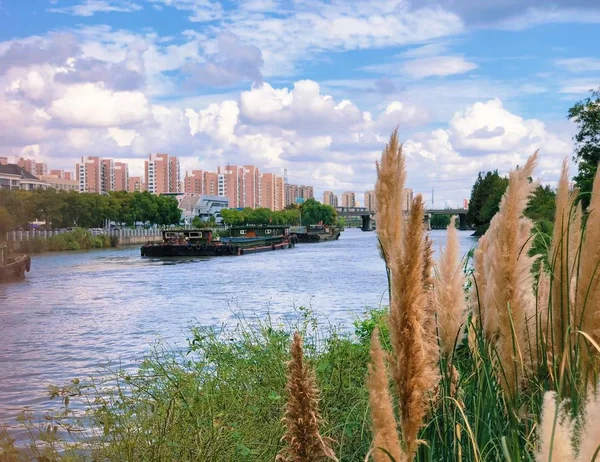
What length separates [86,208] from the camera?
204ft

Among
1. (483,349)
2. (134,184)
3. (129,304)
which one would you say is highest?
(134,184)

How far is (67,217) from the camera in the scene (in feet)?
196

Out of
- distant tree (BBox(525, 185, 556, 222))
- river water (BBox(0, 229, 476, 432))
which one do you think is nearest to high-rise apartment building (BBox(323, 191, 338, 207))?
river water (BBox(0, 229, 476, 432))

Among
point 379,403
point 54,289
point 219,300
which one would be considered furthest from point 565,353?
point 54,289

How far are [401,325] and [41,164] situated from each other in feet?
397

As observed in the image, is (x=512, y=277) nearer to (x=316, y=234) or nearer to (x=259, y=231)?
(x=259, y=231)

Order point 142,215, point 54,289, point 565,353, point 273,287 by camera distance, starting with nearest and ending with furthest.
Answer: point 565,353
point 273,287
point 54,289
point 142,215

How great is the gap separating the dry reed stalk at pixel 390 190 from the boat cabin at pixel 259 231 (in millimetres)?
64716

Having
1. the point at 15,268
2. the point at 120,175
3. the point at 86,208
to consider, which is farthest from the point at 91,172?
the point at 15,268

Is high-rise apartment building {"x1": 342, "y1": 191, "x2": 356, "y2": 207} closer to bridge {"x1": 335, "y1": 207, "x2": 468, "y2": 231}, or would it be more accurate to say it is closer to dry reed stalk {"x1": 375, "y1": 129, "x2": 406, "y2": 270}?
bridge {"x1": 335, "y1": 207, "x2": 468, "y2": 231}

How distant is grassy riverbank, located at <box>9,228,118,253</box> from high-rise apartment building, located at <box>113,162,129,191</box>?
313ft

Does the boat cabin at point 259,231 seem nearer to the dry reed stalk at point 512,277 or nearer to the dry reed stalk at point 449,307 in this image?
the dry reed stalk at point 449,307

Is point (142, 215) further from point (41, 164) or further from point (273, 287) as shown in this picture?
point (273, 287)

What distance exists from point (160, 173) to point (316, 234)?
109m
